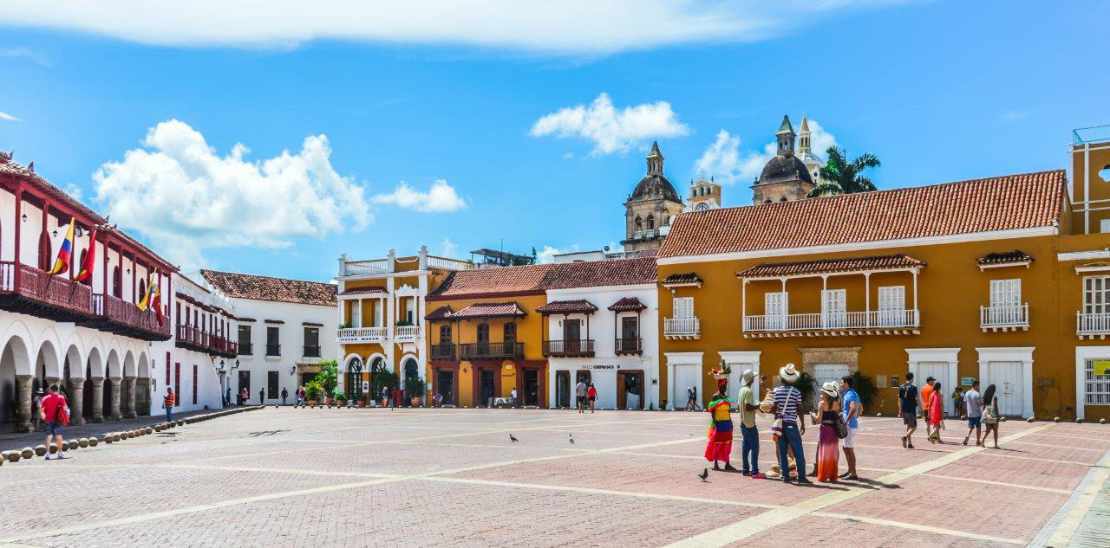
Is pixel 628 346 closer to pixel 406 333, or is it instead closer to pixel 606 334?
pixel 606 334

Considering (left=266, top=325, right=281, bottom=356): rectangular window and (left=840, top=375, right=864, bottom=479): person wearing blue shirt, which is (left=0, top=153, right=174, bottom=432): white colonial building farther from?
(left=266, top=325, right=281, bottom=356): rectangular window

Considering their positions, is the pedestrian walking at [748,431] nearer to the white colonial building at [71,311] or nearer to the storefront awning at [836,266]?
the white colonial building at [71,311]

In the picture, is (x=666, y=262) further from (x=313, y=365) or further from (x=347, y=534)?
(x=347, y=534)

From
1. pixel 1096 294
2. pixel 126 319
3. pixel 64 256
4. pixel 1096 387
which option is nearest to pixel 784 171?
pixel 1096 294

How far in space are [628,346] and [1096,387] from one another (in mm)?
19973

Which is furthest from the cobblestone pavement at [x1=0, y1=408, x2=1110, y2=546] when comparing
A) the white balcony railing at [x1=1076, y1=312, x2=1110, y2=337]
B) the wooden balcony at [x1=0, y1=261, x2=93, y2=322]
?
Result: the white balcony railing at [x1=1076, y1=312, x2=1110, y2=337]

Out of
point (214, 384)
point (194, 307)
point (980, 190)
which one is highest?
point (980, 190)

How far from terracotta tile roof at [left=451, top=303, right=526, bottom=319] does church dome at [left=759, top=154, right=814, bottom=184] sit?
46.0 metres

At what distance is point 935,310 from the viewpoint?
1553 inches

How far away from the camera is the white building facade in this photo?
48.1m

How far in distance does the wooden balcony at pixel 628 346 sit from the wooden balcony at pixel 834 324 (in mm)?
6066

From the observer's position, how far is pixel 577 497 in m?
13.2

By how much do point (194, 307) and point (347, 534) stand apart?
44.7 metres

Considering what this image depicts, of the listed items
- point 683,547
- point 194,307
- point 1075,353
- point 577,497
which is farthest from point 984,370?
point 194,307
